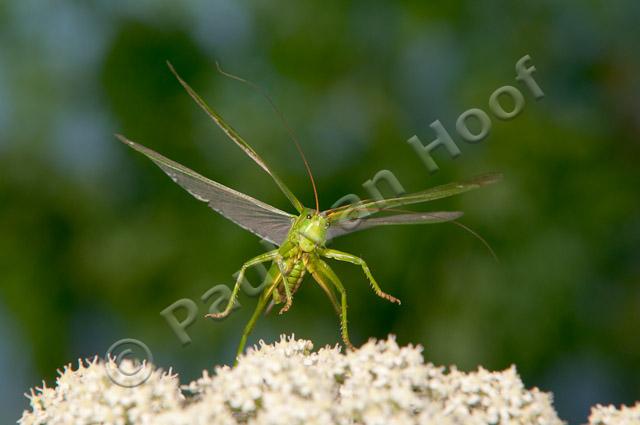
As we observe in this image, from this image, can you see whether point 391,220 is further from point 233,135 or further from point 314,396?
point 314,396

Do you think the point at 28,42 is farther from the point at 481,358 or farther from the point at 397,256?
the point at 481,358

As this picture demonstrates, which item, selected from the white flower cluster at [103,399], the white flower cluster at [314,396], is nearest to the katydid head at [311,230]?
the white flower cluster at [314,396]

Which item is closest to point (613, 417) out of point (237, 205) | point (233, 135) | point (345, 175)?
point (237, 205)

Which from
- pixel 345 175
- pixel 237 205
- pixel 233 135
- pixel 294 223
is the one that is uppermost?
pixel 345 175

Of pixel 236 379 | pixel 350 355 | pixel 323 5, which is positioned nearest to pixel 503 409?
pixel 350 355

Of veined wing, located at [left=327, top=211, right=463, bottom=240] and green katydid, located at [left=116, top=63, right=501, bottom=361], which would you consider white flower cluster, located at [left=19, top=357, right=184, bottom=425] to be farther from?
veined wing, located at [left=327, top=211, right=463, bottom=240]

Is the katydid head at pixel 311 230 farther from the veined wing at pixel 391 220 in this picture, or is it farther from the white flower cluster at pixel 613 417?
the white flower cluster at pixel 613 417
